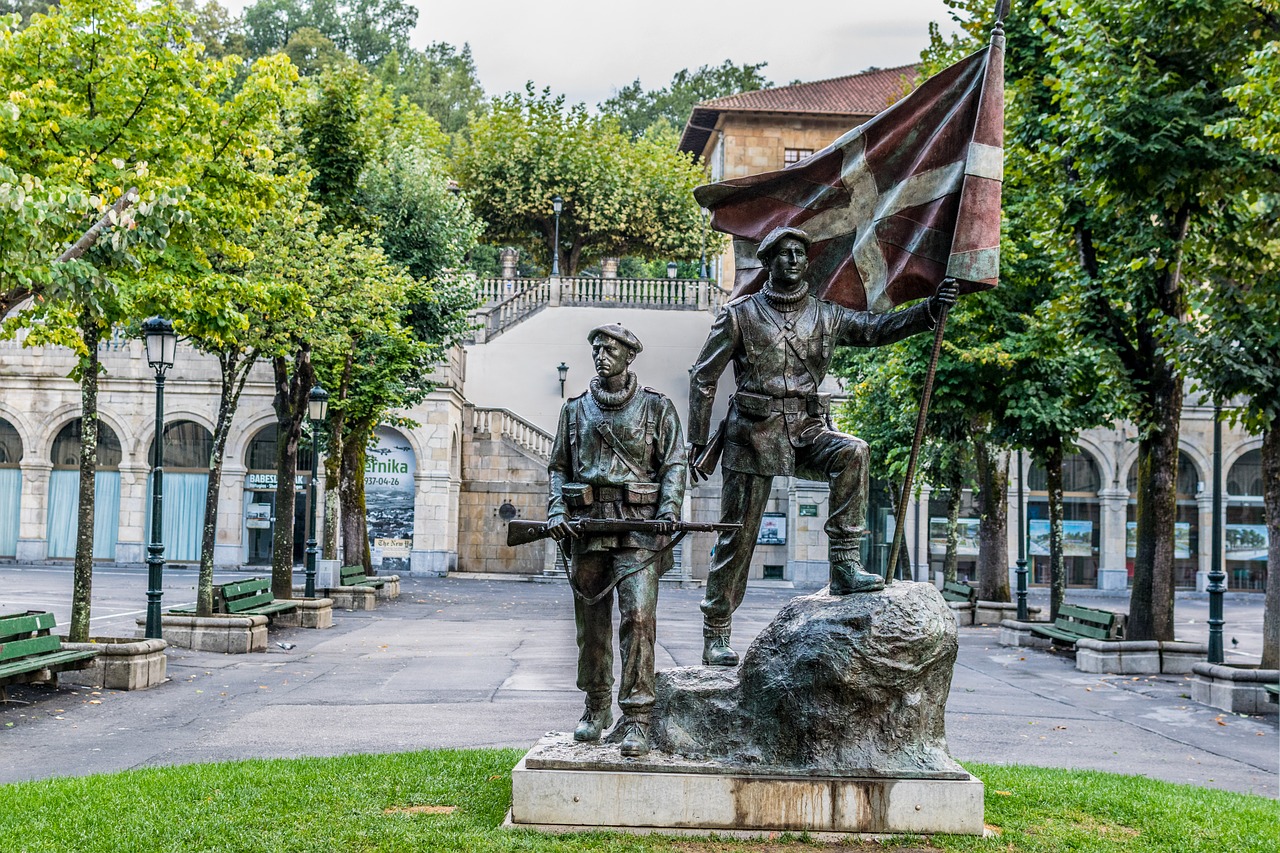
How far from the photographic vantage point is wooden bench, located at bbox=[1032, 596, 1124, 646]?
18250mm

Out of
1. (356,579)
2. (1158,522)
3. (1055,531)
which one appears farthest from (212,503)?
(1055,531)

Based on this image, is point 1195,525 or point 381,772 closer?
point 381,772

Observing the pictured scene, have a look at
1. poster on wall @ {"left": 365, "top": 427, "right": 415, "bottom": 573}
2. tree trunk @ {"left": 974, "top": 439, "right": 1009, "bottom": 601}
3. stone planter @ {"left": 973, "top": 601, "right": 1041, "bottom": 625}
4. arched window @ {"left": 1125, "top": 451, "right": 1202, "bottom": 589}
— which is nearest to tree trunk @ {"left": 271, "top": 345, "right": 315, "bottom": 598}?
tree trunk @ {"left": 974, "top": 439, "right": 1009, "bottom": 601}

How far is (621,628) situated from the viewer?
284 inches

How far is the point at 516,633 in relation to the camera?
65.8 ft

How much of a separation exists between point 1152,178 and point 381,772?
36.8 ft

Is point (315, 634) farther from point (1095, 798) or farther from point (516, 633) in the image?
point (1095, 798)

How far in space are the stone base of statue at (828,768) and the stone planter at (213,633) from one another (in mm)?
10951

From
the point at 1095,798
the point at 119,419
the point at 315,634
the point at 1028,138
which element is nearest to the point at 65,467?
the point at 119,419

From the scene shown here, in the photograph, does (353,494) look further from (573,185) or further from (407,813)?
(573,185)

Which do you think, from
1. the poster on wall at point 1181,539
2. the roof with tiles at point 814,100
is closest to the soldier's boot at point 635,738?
the poster on wall at point 1181,539

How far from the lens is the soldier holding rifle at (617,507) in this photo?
7.08m

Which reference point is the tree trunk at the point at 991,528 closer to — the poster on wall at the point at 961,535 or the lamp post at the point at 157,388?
the poster on wall at the point at 961,535

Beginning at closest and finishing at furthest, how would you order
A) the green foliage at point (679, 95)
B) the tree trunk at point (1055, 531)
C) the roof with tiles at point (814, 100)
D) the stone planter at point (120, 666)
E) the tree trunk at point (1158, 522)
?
the stone planter at point (120, 666) → the tree trunk at point (1158, 522) → the tree trunk at point (1055, 531) → the roof with tiles at point (814, 100) → the green foliage at point (679, 95)
